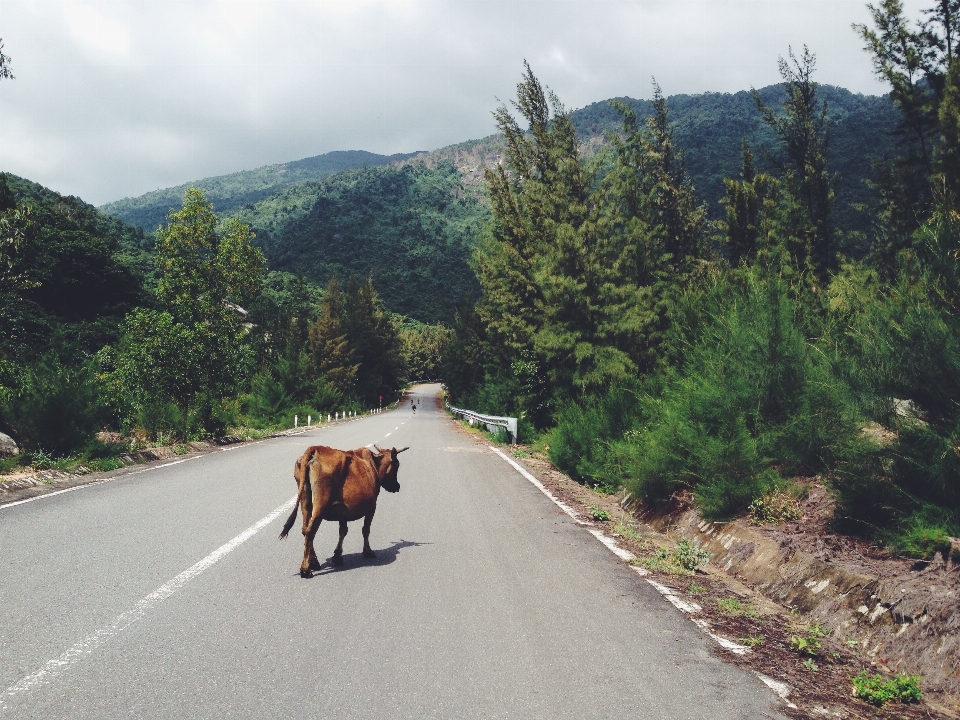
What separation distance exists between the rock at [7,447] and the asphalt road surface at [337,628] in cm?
566

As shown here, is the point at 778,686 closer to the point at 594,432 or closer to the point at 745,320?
the point at 745,320

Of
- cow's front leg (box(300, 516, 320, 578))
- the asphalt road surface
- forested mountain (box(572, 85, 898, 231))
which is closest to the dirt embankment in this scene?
the asphalt road surface

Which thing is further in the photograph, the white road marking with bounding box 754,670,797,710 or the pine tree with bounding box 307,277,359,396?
the pine tree with bounding box 307,277,359,396

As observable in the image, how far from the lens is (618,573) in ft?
20.8

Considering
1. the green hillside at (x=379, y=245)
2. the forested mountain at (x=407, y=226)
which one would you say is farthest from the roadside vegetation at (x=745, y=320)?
the green hillside at (x=379, y=245)

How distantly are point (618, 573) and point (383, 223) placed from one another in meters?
174

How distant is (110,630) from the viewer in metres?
4.37

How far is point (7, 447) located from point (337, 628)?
1211 cm

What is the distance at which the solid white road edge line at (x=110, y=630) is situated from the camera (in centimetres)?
347

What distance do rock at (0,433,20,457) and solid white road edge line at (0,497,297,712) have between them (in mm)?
8760

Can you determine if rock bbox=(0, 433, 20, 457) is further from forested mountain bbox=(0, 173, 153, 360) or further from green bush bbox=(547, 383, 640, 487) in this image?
forested mountain bbox=(0, 173, 153, 360)

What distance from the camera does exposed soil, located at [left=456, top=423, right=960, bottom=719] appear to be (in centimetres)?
365

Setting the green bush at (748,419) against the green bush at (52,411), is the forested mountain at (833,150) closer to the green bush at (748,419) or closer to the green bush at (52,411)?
the green bush at (748,419)

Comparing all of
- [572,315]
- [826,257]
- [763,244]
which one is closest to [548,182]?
[572,315]
